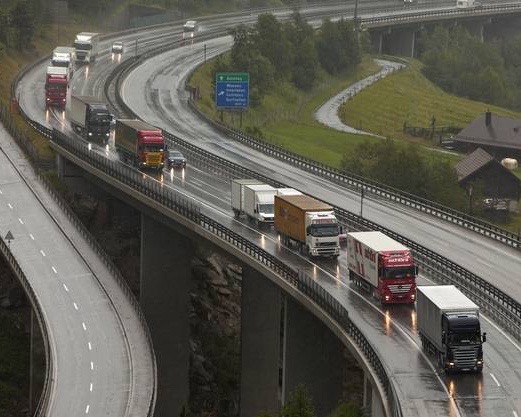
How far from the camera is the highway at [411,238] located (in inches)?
2336

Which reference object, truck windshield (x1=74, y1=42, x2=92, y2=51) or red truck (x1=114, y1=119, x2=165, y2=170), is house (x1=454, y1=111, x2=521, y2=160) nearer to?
truck windshield (x1=74, y1=42, x2=92, y2=51)

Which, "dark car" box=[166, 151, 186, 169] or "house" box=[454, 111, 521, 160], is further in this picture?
"house" box=[454, 111, 521, 160]

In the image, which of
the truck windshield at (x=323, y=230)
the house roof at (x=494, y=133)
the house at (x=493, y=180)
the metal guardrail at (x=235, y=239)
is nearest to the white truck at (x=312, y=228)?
the truck windshield at (x=323, y=230)

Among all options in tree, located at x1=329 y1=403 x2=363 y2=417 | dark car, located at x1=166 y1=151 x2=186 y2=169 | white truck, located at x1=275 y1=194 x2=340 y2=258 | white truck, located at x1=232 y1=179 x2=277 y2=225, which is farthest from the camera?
dark car, located at x1=166 y1=151 x2=186 y2=169

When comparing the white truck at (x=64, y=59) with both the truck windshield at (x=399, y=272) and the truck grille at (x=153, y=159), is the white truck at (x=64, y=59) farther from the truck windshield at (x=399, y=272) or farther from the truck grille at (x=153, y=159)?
the truck windshield at (x=399, y=272)

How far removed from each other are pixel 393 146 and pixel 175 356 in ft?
139

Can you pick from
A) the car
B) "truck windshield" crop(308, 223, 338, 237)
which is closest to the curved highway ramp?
"truck windshield" crop(308, 223, 338, 237)

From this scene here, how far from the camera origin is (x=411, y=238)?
306 feet

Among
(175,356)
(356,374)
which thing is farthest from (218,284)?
(356,374)

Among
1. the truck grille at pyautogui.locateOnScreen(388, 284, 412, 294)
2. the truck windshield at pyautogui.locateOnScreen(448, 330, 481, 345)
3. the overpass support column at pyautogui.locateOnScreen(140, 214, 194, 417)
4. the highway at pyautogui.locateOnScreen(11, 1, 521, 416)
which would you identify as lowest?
the overpass support column at pyautogui.locateOnScreen(140, 214, 194, 417)

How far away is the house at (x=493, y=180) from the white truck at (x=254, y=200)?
4191 centimetres

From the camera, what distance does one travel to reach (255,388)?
300 ft

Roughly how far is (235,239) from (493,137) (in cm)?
8873

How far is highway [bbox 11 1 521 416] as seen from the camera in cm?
5934
